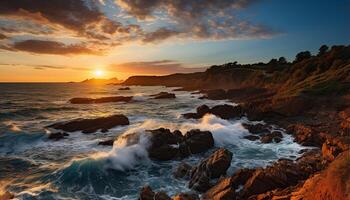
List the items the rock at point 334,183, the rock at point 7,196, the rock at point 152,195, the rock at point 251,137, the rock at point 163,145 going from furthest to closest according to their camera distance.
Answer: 1. the rock at point 251,137
2. the rock at point 163,145
3. the rock at point 7,196
4. the rock at point 152,195
5. the rock at point 334,183

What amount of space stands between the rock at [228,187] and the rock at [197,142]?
765 centimetres

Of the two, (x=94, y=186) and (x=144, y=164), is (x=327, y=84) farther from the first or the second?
(x=94, y=186)

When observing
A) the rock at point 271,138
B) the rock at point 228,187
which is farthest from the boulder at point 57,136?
the rock at point 228,187

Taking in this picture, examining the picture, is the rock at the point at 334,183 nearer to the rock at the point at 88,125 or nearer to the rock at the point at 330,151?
the rock at the point at 330,151

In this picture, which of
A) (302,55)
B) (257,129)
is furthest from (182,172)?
(302,55)

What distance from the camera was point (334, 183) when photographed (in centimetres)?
853

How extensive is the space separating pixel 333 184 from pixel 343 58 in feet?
177

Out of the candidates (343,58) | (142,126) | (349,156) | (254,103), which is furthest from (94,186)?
(343,58)

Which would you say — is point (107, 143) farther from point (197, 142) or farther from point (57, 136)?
point (197, 142)

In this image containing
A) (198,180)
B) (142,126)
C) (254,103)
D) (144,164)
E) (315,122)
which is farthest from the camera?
(254,103)

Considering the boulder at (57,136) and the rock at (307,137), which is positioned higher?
the rock at (307,137)

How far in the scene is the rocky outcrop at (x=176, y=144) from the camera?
2167 cm

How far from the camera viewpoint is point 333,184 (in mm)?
8539

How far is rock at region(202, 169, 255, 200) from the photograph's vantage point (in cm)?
1294
